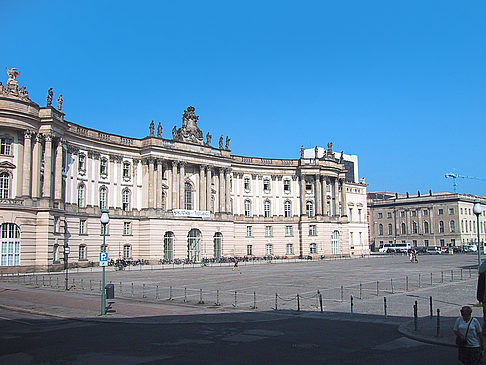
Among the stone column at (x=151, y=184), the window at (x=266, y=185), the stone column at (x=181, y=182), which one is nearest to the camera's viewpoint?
the stone column at (x=151, y=184)

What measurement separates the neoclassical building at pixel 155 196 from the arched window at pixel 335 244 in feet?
0.77

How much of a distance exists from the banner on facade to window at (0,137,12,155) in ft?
89.8

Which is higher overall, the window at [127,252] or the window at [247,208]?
the window at [247,208]

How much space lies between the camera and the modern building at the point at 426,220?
5453 inches

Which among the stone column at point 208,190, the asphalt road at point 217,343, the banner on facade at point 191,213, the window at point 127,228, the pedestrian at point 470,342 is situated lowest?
the asphalt road at point 217,343

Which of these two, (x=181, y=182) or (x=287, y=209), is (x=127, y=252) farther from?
(x=287, y=209)

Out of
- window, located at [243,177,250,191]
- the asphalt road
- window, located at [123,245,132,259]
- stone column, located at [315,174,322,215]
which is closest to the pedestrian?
the asphalt road

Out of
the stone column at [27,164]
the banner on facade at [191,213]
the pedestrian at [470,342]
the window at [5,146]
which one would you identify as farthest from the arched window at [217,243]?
the pedestrian at [470,342]

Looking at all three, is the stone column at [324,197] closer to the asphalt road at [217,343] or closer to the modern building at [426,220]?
the modern building at [426,220]

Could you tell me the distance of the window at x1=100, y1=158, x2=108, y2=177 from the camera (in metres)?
71.4

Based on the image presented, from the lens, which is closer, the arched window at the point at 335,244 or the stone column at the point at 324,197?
the stone column at the point at 324,197

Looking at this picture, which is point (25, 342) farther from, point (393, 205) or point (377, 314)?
point (393, 205)

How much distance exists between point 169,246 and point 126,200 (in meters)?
9.63

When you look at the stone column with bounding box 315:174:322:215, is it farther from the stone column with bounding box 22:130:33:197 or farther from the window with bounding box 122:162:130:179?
the stone column with bounding box 22:130:33:197
